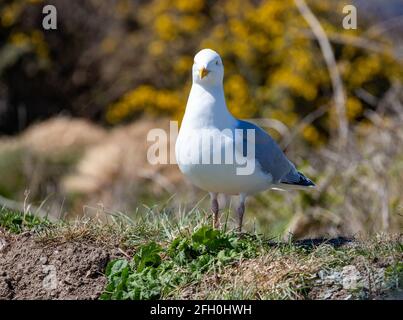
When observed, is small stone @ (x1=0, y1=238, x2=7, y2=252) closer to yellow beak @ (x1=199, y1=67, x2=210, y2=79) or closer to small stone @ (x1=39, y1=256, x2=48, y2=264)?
small stone @ (x1=39, y1=256, x2=48, y2=264)

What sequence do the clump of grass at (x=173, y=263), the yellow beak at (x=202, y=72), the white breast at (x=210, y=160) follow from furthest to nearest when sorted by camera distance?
the yellow beak at (x=202, y=72) < the white breast at (x=210, y=160) < the clump of grass at (x=173, y=263)

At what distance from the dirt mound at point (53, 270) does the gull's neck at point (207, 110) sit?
859 mm

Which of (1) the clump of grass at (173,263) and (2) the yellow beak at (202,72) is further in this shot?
(2) the yellow beak at (202,72)

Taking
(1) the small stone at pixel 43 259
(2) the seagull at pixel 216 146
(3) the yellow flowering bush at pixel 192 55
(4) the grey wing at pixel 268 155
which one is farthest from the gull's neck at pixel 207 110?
(3) the yellow flowering bush at pixel 192 55

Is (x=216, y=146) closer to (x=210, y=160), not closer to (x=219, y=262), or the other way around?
(x=210, y=160)

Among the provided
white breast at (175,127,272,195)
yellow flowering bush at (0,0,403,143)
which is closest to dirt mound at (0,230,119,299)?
white breast at (175,127,272,195)

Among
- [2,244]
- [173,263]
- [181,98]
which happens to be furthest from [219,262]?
[181,98]

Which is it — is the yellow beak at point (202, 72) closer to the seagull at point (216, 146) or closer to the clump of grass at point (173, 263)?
the seagull at point (216, 146)

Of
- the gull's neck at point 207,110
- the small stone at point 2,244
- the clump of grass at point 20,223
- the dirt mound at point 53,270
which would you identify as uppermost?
the gull's neck at point 207,110

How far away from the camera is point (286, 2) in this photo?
13.3m

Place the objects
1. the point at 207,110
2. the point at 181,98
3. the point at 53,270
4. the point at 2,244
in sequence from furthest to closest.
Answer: the point at 181,98
the point at 2,244
the point at 207,110
the point at 53,270

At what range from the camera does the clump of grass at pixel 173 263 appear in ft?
13.8

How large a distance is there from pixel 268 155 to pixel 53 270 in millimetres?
1402

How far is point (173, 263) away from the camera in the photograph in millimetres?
4363
